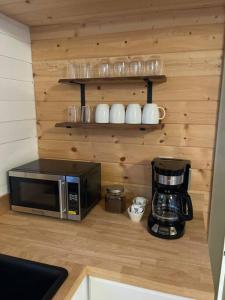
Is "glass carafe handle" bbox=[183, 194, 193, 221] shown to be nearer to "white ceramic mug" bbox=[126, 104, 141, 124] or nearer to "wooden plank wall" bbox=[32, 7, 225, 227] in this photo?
"wooden plank wall" bbox=[32, 7, 225, 227]

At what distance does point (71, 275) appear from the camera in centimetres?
93

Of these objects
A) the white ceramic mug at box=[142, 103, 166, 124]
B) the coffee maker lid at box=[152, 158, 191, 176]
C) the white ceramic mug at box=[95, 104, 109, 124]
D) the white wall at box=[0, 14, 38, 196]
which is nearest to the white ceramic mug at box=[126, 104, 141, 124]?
the white ceramic mug at box=[142, 103, 166, 124]

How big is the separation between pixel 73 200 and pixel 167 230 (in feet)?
1.62

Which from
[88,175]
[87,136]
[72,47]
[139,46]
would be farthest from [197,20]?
[88,175]

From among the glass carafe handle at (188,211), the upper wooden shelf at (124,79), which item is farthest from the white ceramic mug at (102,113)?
the glass carafe handle at (188,211)

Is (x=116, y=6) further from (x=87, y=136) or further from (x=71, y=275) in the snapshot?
(x=71, y=275)

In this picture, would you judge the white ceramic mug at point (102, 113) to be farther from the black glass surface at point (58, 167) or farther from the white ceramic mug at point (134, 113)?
the black glass surface at point (58, 167)

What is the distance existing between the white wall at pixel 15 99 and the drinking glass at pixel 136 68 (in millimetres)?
679

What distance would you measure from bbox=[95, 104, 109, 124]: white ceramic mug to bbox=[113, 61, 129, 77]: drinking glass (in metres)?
0.19

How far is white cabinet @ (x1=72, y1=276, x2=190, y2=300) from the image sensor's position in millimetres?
921

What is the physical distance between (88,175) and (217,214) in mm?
781

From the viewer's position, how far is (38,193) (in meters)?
1.38

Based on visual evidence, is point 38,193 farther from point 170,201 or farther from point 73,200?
point 170,201

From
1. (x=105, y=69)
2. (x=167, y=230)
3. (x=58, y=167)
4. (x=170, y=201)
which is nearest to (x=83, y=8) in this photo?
(x=105, y=69)
